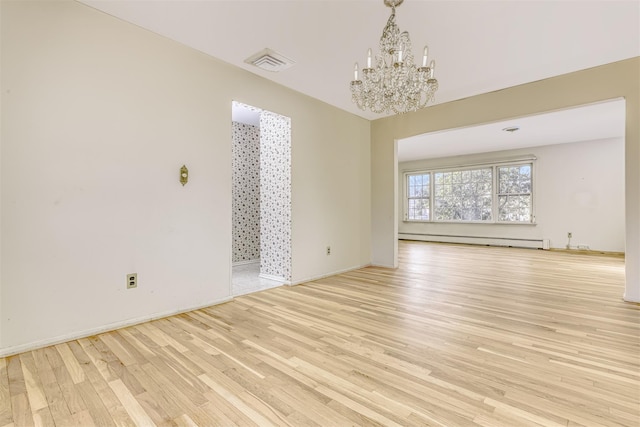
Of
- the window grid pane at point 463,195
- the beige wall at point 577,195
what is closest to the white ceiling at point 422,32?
the beige wall at point 577,195

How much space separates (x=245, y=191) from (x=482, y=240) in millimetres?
6446

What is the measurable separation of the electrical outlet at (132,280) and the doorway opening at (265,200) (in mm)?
1031

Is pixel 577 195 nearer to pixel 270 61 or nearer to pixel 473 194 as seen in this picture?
pixel 473 194

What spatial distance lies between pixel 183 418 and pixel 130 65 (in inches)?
104

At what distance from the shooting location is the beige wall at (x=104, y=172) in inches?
79.0

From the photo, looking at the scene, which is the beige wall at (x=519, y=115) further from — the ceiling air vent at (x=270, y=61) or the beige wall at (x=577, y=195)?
the beige wall at (x=577, y=195)

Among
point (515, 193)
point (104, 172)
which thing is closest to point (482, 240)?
point (515, 193)

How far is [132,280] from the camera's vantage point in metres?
2.50

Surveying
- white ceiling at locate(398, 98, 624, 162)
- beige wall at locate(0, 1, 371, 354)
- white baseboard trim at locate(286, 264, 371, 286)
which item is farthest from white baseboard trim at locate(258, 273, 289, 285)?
white ceiling at locate(398, 98, 624, 162)

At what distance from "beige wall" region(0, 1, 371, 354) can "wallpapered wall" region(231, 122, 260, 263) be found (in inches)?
69.9

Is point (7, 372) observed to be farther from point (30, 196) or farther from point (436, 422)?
point (436, 422)

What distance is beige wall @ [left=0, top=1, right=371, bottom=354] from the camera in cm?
201

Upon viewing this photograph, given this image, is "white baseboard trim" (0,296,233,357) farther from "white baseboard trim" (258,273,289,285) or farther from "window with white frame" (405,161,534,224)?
"window with white frame" (405,161,534,224)

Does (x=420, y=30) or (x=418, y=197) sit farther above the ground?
(x=420, y=30)
